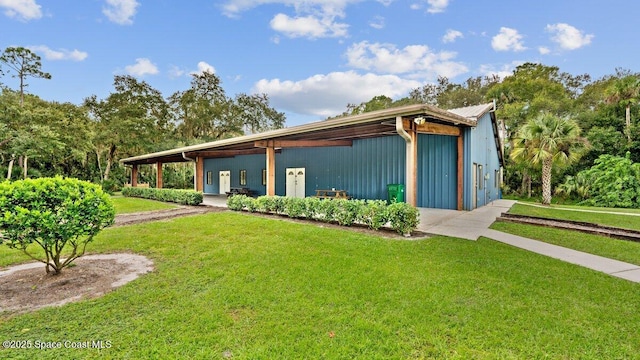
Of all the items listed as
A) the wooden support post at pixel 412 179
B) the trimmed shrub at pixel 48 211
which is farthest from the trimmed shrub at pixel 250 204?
the trimmed shrub at pixel 48 211

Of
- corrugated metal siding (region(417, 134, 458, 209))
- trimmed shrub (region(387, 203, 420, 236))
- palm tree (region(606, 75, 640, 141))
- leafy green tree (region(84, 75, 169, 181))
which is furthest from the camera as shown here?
leafy green tree (region(84, 75, 169, 181))

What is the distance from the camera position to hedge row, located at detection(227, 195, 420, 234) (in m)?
6.18

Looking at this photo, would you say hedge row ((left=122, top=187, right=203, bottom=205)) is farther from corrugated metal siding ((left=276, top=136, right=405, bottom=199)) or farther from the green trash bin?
the green trash bin

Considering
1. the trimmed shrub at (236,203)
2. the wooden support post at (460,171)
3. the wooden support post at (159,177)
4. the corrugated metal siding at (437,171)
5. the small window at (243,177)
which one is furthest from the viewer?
the small window at (243,177)

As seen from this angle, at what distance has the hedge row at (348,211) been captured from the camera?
6176mm

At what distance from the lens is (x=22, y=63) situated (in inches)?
729

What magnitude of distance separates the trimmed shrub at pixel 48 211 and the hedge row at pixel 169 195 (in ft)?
29.2

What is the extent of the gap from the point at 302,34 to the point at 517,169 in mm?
17174

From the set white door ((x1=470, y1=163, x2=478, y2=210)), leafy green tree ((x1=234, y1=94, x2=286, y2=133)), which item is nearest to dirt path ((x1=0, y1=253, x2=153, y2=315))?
white door ((x1=470, y1=163, x2=478, y2=210))

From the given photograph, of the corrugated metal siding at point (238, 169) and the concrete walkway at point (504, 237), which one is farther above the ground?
the corrugated metal siding at point (238, 169)

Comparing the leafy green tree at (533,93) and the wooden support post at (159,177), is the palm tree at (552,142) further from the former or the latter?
the wooden support post at (159,177)

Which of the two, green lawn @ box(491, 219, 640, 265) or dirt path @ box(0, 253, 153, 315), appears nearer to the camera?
dirt path @ box(0, 253, 153, 315)

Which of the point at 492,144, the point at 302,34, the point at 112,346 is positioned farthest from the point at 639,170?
the point at 112,346

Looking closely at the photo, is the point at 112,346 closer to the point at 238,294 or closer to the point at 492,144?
the point at 238,294
